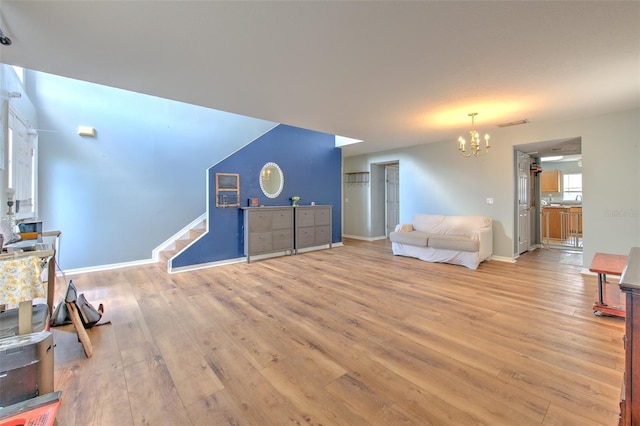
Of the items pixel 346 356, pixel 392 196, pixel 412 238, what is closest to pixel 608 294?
pixel 412 238

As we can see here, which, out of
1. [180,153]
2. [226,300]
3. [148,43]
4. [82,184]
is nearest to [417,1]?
[148,43]

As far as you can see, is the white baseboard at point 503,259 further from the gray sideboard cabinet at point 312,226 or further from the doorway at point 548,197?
the gray sideboard cabinet at point 312,226

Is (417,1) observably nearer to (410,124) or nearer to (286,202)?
(410,124)

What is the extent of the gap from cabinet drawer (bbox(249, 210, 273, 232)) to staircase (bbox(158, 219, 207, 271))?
960 mm

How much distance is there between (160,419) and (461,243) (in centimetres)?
462

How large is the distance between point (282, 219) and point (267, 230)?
41 cm

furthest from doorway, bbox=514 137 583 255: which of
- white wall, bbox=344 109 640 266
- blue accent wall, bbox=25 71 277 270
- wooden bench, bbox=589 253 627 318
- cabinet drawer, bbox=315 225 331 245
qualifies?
blue accent wall, bbox=25 71 277 270

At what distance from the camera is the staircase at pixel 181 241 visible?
509 centimetres

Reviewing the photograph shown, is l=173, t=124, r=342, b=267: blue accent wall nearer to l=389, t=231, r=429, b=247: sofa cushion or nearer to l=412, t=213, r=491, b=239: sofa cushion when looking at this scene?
l=389, t=231, r=429, b=247: sofa cushion

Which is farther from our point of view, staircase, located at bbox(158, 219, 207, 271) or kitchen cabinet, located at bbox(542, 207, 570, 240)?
kitchen cabinet, located at bbox(542, 207, 570, 240)

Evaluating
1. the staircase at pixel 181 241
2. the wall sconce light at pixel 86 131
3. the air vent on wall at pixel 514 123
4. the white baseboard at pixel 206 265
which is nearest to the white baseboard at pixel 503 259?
the air vent on wall at pixel 514 123

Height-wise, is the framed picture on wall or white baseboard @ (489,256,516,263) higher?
the framed picture on wall

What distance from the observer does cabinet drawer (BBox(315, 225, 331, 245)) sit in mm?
6305

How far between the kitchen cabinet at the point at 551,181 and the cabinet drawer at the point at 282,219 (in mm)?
8684
